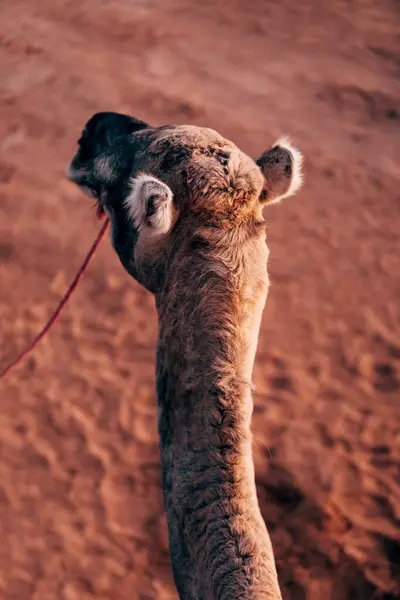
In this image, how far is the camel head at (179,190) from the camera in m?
2.23

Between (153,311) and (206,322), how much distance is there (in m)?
4.27

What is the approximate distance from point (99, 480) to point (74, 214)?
3.35 metres

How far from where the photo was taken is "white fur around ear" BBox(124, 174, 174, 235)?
2.10 metres

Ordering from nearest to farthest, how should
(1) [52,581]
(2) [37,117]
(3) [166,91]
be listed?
(1) [52,581], (2) [37,117], (3) [166,91]

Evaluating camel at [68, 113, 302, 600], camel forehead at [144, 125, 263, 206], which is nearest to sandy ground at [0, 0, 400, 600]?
camel at [68, 113, 302, 600]

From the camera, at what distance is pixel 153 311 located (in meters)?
6.33

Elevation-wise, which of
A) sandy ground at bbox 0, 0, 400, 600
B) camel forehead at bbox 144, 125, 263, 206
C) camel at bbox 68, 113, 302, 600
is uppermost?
camel forehead at bbox 144, 125, 263, 206

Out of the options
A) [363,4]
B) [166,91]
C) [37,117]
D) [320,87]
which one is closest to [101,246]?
[37,117]

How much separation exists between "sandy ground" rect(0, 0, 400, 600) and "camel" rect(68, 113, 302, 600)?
2695mm

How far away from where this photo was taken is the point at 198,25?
430 inches

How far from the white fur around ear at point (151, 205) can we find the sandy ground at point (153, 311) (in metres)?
3.05

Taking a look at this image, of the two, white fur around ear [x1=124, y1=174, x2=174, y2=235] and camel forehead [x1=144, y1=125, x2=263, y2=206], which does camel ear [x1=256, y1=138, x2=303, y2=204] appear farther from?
white fur around ear [x1=124, y1=174, x2=174, y2=235]

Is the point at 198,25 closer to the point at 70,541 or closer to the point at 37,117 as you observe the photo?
the point at 37,117

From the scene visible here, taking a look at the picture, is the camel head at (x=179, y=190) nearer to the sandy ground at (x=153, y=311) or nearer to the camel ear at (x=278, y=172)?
the camel ear at (x=278, y=172)
